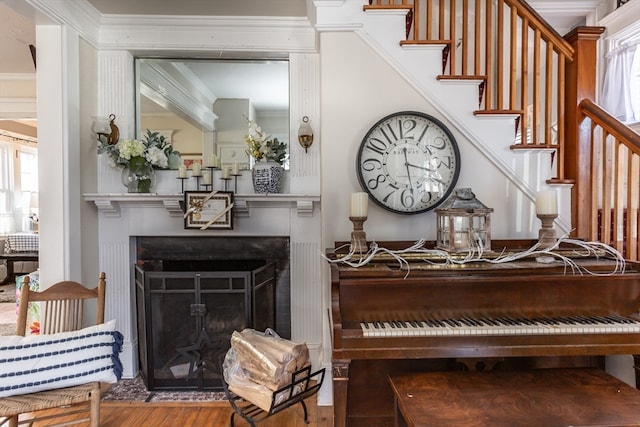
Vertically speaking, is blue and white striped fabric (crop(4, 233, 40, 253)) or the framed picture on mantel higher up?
the framed picture on mantel

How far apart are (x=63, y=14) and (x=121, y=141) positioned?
795mm

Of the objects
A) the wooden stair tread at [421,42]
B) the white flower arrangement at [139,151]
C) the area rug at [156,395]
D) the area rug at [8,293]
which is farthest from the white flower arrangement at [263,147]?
the area rug at [8,293]

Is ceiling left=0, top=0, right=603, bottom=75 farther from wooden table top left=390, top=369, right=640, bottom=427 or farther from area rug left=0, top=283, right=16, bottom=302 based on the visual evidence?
area rug left=0, top=283, right=16, bottom=302

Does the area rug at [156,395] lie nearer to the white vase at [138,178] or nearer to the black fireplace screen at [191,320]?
the black fireplace screen at [191,320]

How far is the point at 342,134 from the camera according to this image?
2.09 m

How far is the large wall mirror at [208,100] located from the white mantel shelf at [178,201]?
0.34 metres

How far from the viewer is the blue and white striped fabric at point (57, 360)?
1.62 meters

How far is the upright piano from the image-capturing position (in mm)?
1481

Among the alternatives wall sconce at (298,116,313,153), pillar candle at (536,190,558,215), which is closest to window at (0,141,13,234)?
wall sconce at (298,116,313,153)

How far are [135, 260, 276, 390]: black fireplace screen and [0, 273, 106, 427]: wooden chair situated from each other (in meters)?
0.41

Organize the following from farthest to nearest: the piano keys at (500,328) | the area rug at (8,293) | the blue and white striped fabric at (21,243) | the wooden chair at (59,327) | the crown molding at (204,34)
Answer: the blue and white striped fabric at (21,243)
the area rug at (8,293)
the crown molding at (204,34)
the wooden chair at (59,327)
the piano keys at (500,328)

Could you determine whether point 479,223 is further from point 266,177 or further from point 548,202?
point 266,177

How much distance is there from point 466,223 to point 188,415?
1923 mm

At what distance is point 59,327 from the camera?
1.93 meters
